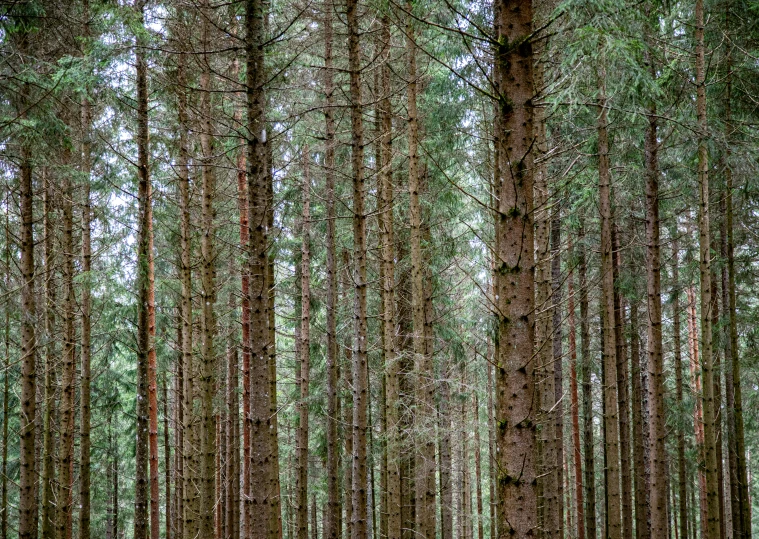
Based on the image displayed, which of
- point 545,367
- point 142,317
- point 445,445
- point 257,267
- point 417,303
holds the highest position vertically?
point 257,267

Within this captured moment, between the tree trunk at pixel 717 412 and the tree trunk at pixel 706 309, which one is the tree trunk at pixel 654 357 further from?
the tree trunk at pixel 717 412

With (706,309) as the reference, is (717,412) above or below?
below

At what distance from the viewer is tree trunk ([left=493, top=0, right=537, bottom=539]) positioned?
376 cm

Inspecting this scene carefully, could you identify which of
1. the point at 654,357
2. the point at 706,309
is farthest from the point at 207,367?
the point at 706,309

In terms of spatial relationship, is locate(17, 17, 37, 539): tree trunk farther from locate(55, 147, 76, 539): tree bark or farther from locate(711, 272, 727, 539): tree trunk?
locate(711, 272, 727, 539): tree trunk

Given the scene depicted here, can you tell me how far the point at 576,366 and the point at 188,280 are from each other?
1175cm

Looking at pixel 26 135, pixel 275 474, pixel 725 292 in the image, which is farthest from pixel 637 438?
pixel 26 135

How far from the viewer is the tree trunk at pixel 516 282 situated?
12.3 feet

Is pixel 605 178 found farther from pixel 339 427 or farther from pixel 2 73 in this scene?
pixel 339 427

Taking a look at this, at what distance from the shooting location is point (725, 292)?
43.4ft

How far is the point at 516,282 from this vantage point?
154 inches

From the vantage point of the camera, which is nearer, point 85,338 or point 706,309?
point 706,309

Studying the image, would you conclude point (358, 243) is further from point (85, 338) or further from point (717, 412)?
point (717, 412)

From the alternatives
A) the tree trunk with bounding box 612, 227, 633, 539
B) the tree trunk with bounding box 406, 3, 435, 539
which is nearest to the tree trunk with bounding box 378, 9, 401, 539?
the tree trunk with bounding box 406, 3, 435, 539
